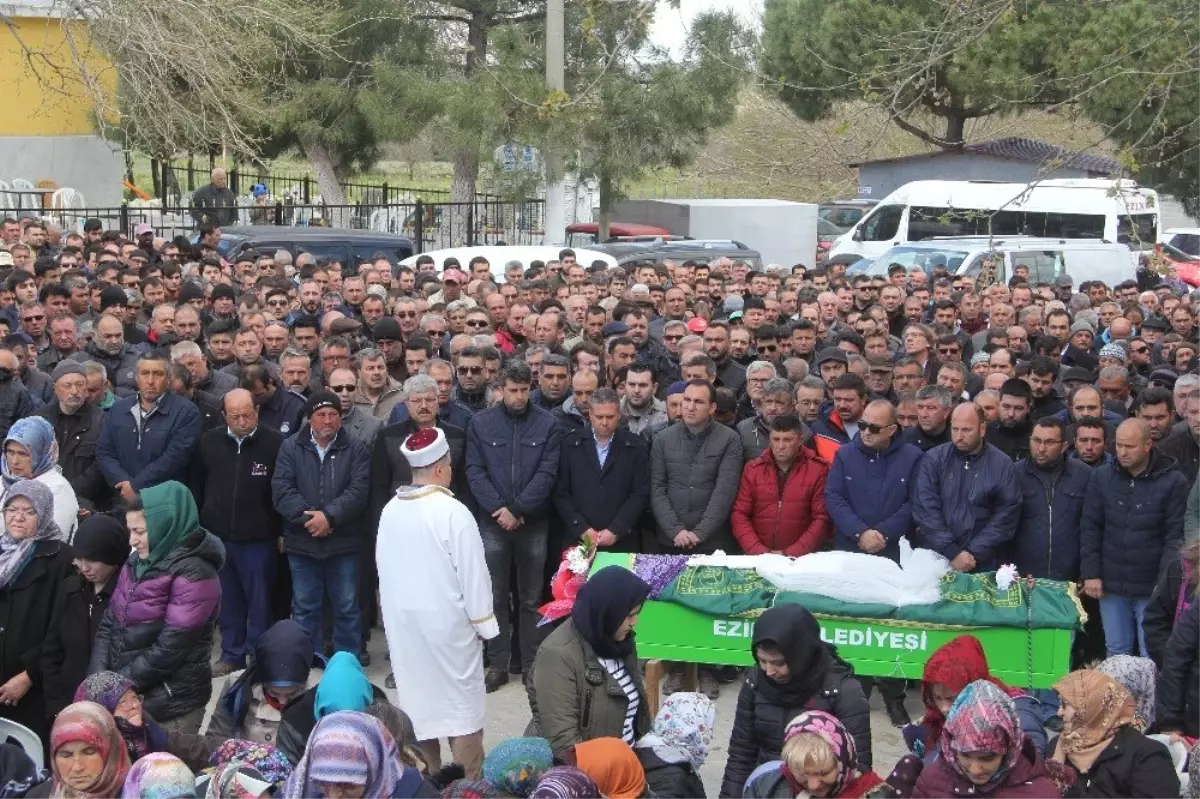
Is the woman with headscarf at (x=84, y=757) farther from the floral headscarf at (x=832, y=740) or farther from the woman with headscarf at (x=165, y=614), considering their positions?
the floral headscarf at (x=832, y=740)

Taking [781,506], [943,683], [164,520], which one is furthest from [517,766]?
[781,506]

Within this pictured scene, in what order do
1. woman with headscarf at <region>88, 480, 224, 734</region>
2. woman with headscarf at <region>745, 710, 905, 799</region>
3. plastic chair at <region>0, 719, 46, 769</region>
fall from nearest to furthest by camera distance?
woman with headscarf at <region>745, 710, 905, 799</region> < plastic chair at <region>0, 719, 46, 769</region> < woman with headscarf at <region>88, 480, 224, 734</region>

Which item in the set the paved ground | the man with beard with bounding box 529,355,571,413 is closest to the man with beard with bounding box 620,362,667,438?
the man with beard with bounding box 529,355,571,413

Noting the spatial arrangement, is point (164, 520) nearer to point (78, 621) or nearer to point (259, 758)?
point (78, 621)

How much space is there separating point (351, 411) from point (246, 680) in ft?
12.9

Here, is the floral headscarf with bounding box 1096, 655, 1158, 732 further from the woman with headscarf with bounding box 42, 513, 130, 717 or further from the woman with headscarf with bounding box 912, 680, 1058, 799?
the woman with headscarf with bounding box 42, 513, 130, 717

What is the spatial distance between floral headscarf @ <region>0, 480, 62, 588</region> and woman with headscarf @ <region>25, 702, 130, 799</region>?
1.77m

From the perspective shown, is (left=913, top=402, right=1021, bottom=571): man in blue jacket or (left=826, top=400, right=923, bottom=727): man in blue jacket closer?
(left=913, top=402, right=1021, bottom=571): man in blue jacket

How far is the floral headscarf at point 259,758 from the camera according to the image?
5133 millimetres

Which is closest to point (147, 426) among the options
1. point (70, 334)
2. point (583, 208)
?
point (70, 334)

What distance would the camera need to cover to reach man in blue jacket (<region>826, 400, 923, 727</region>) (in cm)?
906

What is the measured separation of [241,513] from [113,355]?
7.40 feet

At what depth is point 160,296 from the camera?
13.8 m

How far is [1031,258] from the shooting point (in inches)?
829
